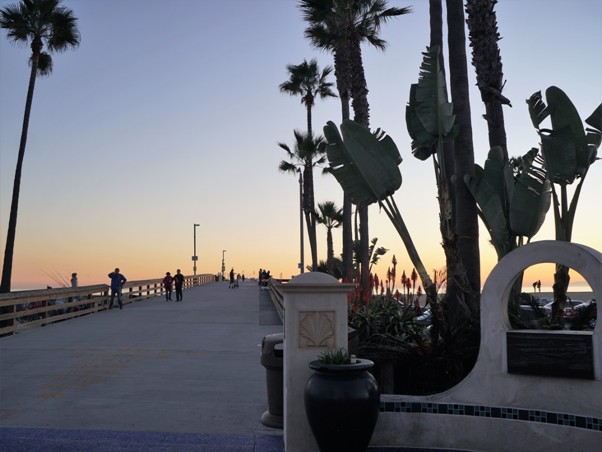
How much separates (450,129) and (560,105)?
1558mm

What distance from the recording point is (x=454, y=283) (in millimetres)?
8508

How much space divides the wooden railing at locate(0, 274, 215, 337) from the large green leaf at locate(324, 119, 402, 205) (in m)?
11.3

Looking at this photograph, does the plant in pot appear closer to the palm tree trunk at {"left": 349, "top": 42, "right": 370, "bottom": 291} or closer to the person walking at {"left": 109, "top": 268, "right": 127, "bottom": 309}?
the palm tree trunk at {"left": 349, "top": 42, "right": 370, "bottom": 291}

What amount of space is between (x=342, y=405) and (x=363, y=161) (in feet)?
13.9

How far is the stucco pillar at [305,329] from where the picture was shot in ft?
21.6

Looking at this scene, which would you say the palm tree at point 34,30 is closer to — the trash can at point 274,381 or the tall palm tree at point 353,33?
the tall palm tree at point 353,33

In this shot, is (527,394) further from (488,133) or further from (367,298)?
(488,133)

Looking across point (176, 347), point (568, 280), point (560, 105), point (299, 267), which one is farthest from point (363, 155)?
point (299, 267)

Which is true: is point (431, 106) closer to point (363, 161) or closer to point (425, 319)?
point (363, 161)

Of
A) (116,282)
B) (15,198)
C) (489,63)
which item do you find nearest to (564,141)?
(489,63)

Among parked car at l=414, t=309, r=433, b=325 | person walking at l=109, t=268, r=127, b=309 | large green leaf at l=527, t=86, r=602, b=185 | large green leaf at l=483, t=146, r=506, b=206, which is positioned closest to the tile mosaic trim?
parked car at l=414, t=309, r=433, b=325

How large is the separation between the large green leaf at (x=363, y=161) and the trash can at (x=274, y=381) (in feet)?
9.34

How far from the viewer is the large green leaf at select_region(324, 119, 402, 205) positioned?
8.85m

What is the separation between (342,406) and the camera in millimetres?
5801
